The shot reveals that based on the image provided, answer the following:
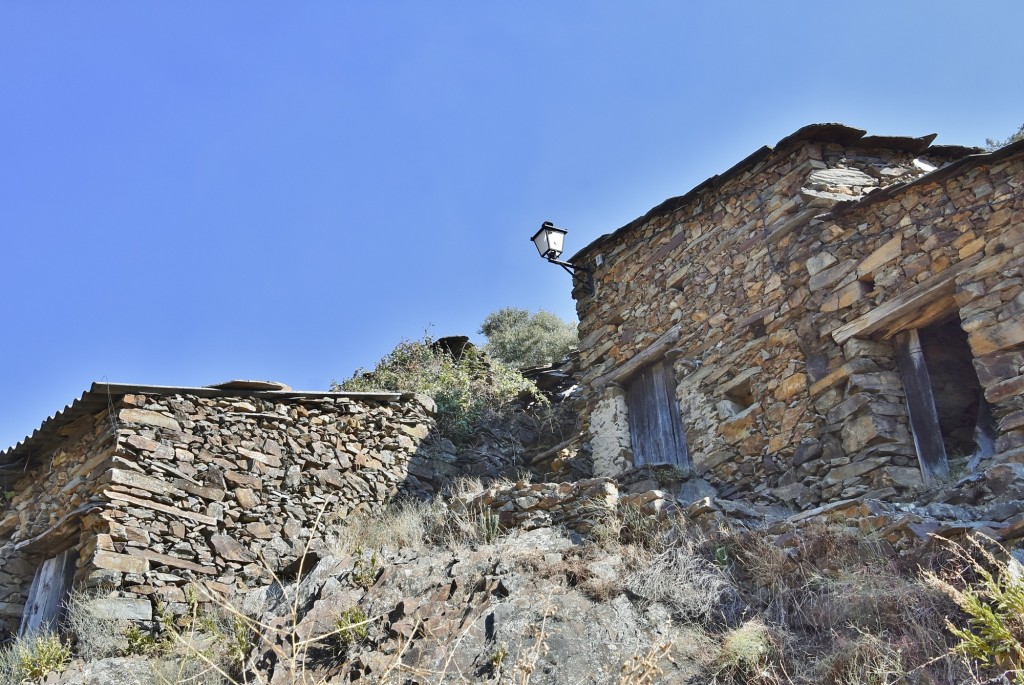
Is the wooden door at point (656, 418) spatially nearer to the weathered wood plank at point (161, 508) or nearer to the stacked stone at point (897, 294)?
the stacked stone at point (897, 294)

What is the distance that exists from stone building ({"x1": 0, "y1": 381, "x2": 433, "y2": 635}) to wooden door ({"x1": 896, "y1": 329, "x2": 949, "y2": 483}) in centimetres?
569

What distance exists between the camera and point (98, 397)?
9.39 m

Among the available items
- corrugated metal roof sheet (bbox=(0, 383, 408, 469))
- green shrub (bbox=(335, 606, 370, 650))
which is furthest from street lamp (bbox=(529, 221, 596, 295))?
green shrub (bbox=(335, 606, 370, 650))

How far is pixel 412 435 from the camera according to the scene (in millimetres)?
11484

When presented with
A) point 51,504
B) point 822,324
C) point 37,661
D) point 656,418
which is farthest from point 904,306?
point 51,504

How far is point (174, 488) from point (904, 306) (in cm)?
741

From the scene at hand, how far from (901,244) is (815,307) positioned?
3.28ft

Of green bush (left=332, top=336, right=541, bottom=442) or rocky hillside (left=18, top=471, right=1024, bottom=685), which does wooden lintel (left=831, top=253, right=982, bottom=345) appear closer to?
rocky hillside (left=18, top=471, right=1024, bottom=685)

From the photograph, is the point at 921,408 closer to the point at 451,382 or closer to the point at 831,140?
the point at 831,140

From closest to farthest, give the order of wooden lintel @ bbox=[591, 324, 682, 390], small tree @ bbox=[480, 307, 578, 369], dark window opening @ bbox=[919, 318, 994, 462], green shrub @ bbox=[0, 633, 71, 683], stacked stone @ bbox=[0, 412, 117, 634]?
green shrub @ bbox=[0, 633, 71, 683] < dark window opening @ bbox=[919, 318, 994, 462] < stacked stone @ bbox=[0, 412, 117, 634] < wooden lintel @ bbox=[591, 324, 682, 390] < small tree @ bbox=[480, 307, 578, 369]

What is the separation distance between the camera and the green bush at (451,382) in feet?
40.2

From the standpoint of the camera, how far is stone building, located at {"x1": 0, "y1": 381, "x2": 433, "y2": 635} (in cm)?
879

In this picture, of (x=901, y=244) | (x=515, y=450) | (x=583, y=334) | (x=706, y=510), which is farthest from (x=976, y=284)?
(x=515, y=450)

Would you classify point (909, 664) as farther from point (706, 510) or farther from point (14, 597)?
point (14, 597)
